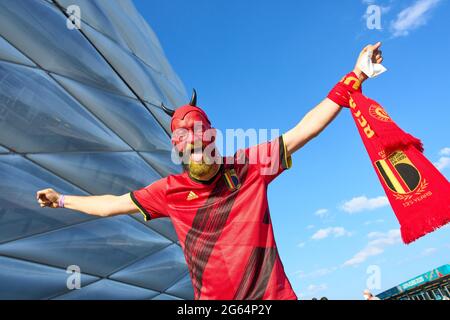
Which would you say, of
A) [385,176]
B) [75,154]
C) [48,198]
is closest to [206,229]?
[385,176]

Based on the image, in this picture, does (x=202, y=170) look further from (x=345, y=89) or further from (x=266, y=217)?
(x=345, y=89)

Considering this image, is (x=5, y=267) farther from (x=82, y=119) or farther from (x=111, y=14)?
(x=111, y=14)

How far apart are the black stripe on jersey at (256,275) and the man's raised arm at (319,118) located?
67cm

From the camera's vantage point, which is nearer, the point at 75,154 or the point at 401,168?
the point at 401,168

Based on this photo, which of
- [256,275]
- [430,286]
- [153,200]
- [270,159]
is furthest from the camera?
[430,286]

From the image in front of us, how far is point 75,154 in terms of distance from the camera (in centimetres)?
478

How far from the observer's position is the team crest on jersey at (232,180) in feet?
7.58

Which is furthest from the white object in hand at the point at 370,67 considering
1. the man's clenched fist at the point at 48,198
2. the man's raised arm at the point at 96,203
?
the man's clenched fist at the point at 48,198

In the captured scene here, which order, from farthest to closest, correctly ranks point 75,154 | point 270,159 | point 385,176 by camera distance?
point 75,154
point 270,159
point 385,176

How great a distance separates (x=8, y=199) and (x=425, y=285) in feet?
36.9

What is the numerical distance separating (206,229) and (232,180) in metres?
0.36

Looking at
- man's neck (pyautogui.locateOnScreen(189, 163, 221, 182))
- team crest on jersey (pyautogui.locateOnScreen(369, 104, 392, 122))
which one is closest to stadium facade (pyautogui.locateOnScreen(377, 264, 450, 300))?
team crest on jersey (pyautogui.locateOnScreen(369, 104, 392, 122))

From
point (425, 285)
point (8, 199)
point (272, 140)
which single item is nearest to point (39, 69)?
point (8, 199)

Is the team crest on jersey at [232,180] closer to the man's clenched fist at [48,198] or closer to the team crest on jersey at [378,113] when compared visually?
the team crest on jersey at [378,113]
